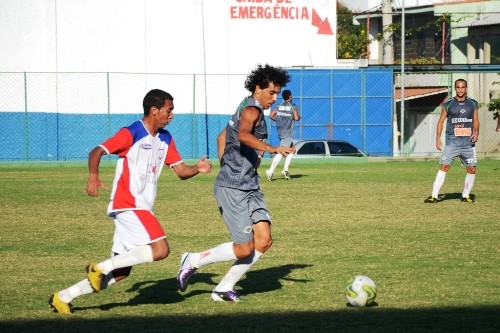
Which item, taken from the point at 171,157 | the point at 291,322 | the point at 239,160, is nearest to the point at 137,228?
the point at 171,157

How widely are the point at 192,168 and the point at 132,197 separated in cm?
71

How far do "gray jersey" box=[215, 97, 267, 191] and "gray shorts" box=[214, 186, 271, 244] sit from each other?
0.06m

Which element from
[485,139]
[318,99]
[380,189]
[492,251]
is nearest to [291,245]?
[492,251]

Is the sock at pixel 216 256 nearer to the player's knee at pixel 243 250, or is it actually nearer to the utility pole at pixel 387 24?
the player's knee at pixel 243 250

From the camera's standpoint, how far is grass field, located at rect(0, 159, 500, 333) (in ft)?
26.9

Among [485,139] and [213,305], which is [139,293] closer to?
[213,305]

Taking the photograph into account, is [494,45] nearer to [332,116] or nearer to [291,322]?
[332,116]

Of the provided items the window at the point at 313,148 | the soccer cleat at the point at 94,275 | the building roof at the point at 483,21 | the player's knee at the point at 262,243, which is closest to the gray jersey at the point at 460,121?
the player's knee at the point at 262,243

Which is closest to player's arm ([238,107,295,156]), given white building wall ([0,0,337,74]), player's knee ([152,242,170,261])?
player's knee ([152,242,170,261])

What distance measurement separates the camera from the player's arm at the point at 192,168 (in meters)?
8.92

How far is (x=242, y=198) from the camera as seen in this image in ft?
30.1

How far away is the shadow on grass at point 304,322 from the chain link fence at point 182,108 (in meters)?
32.3

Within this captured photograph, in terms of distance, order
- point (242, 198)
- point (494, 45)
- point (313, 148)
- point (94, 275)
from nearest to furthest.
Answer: point (94, 275), point (242, 198), point (313, 148), point (494, 45)

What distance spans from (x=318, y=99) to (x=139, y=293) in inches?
1280
